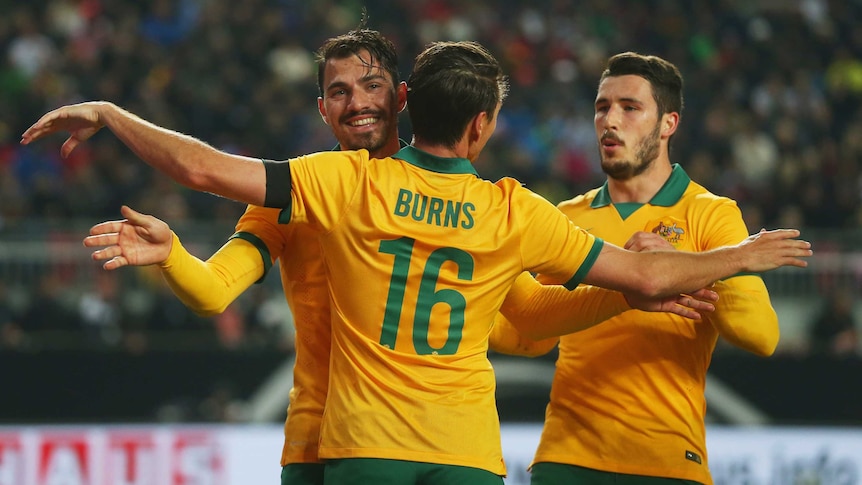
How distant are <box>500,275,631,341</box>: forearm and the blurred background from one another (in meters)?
6.00

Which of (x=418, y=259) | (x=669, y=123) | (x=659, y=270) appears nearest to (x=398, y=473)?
(x=418, y=259)

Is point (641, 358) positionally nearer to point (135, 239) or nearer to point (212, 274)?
point (212, 274)

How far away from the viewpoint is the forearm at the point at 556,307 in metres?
4.27

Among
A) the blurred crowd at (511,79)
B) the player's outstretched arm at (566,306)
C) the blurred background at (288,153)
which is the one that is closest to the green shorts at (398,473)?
the player's outstretched arm at (566,306)

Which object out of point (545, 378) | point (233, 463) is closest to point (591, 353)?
point (233, 463)

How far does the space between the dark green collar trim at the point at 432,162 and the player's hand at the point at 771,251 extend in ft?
3.29

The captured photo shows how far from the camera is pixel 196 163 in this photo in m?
3.63

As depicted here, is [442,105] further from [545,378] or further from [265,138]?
[265,138]

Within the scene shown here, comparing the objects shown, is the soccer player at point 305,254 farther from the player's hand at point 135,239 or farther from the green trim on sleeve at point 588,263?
the green trim on sleeve at point 588,263

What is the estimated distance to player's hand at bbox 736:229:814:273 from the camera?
13.3 feet

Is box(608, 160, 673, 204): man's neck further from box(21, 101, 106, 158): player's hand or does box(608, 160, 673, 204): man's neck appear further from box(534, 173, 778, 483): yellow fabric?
box(21, 101, 106, 158): player's hand

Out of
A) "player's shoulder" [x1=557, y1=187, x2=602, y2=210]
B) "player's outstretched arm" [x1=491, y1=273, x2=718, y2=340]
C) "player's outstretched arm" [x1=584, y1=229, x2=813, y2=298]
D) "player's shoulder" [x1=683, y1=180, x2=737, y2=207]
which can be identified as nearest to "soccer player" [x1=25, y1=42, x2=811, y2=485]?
"player's outstretched arm" [x1=584, y1=229, x2=813, y2=298]

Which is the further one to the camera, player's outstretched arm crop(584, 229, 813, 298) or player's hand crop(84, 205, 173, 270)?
player's outstretched arm crop(584, 229, 813, 298)

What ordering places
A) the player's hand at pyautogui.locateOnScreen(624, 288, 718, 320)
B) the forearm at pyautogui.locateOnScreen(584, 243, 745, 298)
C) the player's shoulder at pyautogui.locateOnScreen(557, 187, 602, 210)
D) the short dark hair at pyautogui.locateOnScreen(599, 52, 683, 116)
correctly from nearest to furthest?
the forearm at pyautogui.locateOnScreen(584, 243, 745, 298) < the player's hand at pyautogui.locateOnScreen(624, 288, 718, 320) < the short dark hair at pyautogui.locateOnScreen(599, 52, 683, 116) < the player's shoulder at pyautogui.locateOnScreen(557, 187, 602, 210)
